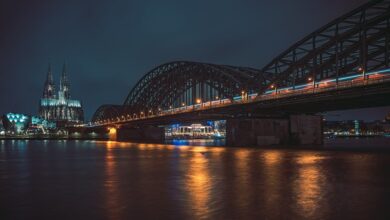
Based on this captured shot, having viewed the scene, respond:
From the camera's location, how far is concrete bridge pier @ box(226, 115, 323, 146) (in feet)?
237

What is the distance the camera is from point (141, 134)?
150m

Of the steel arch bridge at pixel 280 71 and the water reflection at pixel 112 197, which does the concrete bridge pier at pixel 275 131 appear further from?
the water reflection at pixel 112 197

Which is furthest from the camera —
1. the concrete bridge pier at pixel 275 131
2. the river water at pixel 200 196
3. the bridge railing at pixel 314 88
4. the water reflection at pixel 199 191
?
the concrete bridge pier at pixel 275 131

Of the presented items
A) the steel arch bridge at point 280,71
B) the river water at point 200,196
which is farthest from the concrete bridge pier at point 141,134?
the river water at point 200,196

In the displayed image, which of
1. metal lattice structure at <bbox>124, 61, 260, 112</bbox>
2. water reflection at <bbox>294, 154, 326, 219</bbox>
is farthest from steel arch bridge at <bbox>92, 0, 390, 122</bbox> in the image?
water reflection at <bbox>294, 154, 326, 219</bbox>

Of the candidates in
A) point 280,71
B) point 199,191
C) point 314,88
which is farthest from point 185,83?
point 199,191

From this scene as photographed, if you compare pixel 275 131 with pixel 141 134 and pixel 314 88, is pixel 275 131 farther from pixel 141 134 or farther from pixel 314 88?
pixel 141 134

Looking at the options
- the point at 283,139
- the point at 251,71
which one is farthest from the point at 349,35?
the point at 251,71

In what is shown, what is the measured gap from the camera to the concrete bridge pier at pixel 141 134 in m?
142

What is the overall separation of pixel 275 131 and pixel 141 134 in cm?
8475

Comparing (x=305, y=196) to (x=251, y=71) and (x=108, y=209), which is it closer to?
(x=108, y=209)

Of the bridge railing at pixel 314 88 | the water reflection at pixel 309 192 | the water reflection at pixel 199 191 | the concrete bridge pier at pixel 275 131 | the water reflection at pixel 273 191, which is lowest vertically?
the water reflection at pixel 309 192

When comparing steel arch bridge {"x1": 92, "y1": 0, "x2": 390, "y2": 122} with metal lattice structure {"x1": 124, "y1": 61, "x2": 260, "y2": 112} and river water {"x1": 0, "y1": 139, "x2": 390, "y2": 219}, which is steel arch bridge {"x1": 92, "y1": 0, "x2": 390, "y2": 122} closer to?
metal lattice structure {"x1": 124, "y1": 61, "x2": 260, "y2": 112}

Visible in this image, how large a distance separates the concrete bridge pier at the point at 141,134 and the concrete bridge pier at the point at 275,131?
212 ft
